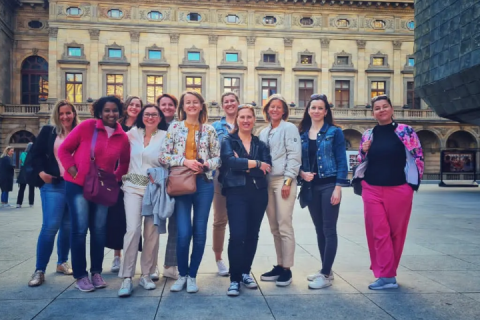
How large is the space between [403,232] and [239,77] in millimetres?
30576

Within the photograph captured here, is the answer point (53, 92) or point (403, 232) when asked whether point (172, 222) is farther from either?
point (53, 92)

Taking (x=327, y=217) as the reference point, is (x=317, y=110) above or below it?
above

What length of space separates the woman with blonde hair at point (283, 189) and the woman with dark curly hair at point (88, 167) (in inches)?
67.1

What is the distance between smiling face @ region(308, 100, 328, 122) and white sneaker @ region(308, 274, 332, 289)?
182 cm

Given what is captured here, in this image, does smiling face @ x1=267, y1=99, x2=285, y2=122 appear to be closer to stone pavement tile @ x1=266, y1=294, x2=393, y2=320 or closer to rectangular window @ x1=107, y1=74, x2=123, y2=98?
stone pavement tile @ x1=266, y1=294, x2=393, y2=320

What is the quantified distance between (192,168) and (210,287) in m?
1.34

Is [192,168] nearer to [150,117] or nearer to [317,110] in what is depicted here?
[150,117]

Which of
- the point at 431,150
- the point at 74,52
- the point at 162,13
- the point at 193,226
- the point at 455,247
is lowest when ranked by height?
the point at 455,247

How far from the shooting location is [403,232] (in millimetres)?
4836

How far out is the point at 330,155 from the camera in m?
4.90

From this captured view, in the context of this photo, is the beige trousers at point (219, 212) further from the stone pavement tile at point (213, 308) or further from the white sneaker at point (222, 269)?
the stone pavement tile at point (213, 308)

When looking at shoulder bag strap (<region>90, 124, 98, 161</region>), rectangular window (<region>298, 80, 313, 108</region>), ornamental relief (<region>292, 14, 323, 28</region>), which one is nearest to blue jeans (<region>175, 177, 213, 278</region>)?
shoulder bag strap (<region>90, 124, 98, 161</region>)

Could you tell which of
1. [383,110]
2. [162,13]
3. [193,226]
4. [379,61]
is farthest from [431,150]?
[193,226]

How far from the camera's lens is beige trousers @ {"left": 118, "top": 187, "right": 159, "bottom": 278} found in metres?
4.53
